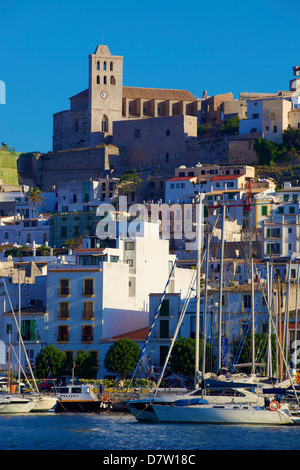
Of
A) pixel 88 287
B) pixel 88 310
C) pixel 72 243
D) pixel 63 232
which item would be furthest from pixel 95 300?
pixel 63 232

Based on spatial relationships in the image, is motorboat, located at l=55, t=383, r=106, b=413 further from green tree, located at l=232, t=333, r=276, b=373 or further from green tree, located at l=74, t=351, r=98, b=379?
green tree, located at l=232, t=333, r=276, b=373

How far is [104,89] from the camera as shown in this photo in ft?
462

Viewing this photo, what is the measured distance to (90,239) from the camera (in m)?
79.1

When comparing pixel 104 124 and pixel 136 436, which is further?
pixel 104 124

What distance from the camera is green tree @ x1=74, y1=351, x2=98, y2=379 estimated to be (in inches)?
2589

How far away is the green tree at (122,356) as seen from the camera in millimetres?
64438

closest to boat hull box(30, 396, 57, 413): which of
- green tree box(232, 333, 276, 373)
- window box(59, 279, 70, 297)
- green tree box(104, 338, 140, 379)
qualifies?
green tree box(104, 338, 140, 379)

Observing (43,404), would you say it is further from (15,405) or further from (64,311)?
(64,311)

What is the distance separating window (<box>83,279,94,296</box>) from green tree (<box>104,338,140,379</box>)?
4849 mm

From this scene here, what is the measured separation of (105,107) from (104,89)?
8.18 feet

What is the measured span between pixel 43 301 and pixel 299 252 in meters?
25.8

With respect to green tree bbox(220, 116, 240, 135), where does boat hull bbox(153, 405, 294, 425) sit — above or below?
below
